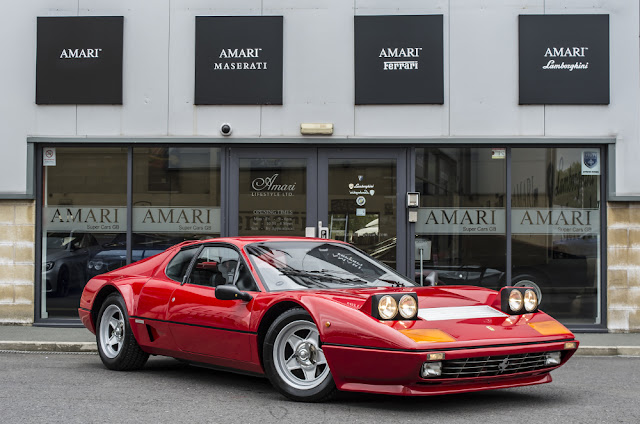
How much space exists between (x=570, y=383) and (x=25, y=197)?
321 inches

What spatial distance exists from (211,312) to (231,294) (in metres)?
0.38

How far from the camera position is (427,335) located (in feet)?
16.6

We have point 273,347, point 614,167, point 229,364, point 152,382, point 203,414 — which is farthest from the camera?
point 614,167

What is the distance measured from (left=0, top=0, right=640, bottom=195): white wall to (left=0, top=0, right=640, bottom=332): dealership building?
3 centimetres

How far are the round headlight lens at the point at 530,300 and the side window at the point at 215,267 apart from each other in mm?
2205

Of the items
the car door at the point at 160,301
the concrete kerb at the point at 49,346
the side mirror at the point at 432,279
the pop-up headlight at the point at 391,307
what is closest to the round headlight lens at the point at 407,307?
the pop-up headlight at the point at 391,307

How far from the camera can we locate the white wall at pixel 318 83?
37.7ft

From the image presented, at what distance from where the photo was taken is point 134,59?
11.8 m

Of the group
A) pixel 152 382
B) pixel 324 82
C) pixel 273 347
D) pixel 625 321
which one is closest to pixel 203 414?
pixel 273 347

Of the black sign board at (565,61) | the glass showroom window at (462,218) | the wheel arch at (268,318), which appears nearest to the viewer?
the wheel arch at (268,318)

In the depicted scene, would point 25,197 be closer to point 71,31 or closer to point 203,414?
point 71,31

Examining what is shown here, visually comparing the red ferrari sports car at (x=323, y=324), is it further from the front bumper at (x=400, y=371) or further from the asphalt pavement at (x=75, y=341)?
the asphalt pavement at (x=75, y=341)

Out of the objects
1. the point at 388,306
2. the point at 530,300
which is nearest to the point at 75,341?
the point at 388,306

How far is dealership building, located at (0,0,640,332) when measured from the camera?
11.5 meters
